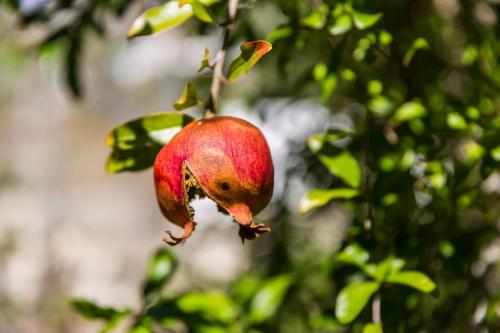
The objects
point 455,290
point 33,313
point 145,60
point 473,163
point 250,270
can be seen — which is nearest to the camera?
point 473,163

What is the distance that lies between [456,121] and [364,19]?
0.71 ft

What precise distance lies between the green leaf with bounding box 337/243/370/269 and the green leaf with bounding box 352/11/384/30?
315 millimetres

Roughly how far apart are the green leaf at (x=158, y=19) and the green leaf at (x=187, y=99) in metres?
0.12

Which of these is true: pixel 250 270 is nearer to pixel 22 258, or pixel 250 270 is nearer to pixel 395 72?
pixel 395 72

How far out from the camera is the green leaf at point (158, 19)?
94cm

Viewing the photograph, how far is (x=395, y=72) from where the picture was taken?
1.48m

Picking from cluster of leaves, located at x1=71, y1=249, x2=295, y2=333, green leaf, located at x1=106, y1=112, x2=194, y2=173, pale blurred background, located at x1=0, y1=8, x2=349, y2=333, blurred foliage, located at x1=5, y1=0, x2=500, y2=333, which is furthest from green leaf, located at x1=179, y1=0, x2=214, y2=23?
pale blurred background, located at x1=0, y1=8, x2=349, y2=333

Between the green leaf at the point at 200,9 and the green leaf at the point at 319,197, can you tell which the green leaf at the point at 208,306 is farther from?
the green leaf at the point at 200,9

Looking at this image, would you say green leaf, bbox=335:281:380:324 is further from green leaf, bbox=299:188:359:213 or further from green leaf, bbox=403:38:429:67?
green leaf, bbox=403:38:429:67

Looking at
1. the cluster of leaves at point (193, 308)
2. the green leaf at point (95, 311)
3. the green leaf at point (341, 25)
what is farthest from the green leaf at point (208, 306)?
→ the green leaf at point (341, 25)

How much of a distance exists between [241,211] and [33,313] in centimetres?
299

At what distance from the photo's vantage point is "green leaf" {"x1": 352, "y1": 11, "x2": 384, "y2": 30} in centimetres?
94

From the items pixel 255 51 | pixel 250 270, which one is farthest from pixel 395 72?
pixel 255 51

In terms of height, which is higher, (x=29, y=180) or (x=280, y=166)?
(x=280, y=166)
